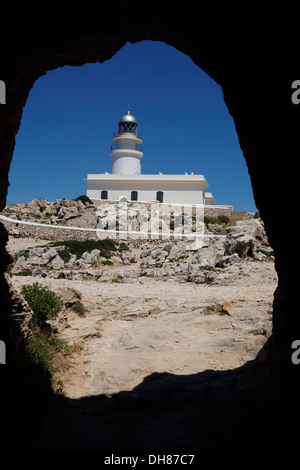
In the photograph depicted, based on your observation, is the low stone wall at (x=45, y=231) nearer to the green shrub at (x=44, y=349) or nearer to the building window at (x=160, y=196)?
the building window at (x=160, y=196)

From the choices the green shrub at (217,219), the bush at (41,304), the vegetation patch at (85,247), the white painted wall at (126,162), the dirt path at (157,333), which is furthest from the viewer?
the white painted wall at (126,162)

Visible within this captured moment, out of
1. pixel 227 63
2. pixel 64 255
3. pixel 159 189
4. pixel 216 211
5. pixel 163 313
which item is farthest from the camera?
pixel 159 189

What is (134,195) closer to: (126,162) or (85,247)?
(126,162)

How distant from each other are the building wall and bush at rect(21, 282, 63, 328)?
36451 mm

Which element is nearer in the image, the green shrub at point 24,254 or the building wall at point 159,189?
the green shrub at point 24,254

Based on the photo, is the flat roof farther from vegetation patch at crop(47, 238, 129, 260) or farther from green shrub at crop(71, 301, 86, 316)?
green shrub at crop(71, 301, 86, 316)

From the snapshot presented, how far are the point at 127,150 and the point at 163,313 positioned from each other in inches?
1587

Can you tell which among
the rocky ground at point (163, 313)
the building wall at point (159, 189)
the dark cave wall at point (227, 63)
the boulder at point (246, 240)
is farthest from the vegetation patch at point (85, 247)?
the building wall at point (159, 189)

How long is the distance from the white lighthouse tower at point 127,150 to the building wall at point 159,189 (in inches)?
136

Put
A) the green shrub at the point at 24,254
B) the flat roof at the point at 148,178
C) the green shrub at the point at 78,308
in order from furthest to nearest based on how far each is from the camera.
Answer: the flat roof at the point at 148,178
the green shrub at the point at 24,254
the green shrub at the point at 78,308

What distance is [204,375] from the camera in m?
6.78

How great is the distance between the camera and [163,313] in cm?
1125

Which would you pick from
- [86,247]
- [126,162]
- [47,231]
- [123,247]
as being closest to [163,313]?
[86,247]

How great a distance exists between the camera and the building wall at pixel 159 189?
148 feet
